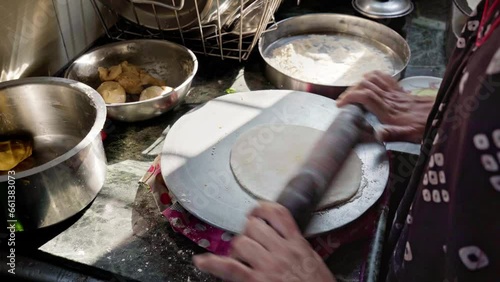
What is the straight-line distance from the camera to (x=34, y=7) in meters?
1.10

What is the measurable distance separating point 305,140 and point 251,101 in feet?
0.65

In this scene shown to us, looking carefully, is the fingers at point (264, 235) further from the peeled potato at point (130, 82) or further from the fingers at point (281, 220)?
the peeled potato at point (130, 82)

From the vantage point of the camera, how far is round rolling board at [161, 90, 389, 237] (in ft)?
2.64

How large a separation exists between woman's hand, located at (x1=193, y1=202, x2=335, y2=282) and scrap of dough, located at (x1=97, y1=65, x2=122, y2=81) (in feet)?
2.33

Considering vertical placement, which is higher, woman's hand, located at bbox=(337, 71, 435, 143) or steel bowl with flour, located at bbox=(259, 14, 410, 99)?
woman's hand, located at bbox=(337, 71, 435, 143)

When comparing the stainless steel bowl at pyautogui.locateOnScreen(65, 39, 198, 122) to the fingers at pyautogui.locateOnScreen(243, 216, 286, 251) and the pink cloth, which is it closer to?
the pink cloth

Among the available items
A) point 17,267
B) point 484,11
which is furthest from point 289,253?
point 17,267

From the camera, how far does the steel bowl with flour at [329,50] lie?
1268mm

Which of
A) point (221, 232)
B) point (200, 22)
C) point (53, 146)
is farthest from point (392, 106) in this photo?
point (53, 146)

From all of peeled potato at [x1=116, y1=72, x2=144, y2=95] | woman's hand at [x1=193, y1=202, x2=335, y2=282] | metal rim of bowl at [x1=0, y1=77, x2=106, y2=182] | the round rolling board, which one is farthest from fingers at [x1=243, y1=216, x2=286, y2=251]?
peeled potato at [x1=116, y1=72, x2=144, y2=95]

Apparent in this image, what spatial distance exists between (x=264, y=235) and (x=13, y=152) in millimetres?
632

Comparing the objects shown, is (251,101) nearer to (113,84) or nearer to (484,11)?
(113,84)

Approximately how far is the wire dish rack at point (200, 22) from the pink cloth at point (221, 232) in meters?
0.54

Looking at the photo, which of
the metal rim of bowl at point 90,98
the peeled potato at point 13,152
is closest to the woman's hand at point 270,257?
the metal rim of bowl at point 90,98
